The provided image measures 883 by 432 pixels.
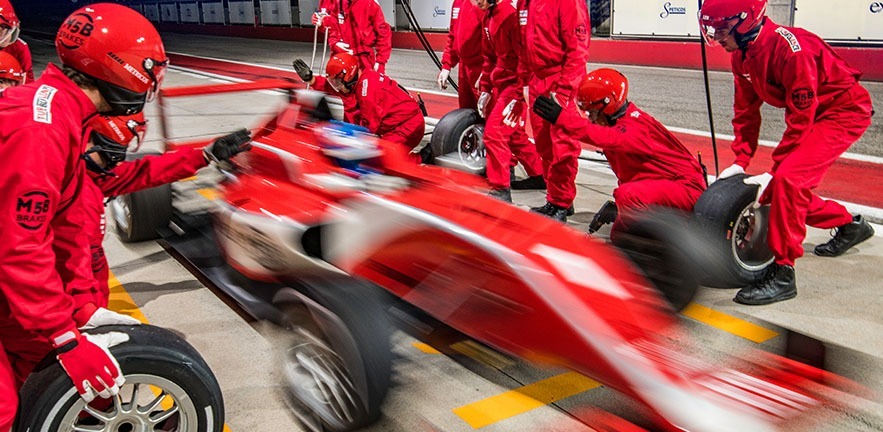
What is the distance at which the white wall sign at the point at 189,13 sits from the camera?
126ft

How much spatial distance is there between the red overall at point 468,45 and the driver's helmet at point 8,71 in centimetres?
392

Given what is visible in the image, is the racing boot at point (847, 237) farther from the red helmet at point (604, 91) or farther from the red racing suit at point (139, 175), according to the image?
the red racing suit at point (139, 175)

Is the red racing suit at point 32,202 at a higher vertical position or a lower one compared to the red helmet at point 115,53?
lower

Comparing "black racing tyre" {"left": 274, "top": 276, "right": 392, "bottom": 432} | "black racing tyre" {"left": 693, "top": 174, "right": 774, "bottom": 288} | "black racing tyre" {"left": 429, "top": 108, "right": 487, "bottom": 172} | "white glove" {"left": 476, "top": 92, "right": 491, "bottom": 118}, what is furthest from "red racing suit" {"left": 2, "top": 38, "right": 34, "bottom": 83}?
"black racing tyre" {"left": 693, "top": 174, "right": 774, "bottom": 288}

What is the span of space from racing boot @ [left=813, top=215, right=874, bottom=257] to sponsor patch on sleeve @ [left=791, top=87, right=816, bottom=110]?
1155 millimetres

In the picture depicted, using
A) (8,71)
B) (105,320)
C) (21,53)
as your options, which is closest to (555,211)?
(105,320)

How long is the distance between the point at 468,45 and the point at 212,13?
105 feet

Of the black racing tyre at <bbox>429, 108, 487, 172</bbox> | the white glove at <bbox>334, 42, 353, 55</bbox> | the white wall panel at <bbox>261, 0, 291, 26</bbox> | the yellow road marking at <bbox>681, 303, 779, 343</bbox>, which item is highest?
the white wall panel at <bbox>261, 0, 291, 26</bbox>

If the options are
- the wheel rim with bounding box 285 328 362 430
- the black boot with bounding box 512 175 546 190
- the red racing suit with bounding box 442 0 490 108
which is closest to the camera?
the wheel rim with bounding box 285 328 362 430

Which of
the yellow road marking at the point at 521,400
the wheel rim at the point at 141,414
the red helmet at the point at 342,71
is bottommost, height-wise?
the yellow road marking at the point at 521,400

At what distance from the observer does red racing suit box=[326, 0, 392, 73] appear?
8945 millimetres

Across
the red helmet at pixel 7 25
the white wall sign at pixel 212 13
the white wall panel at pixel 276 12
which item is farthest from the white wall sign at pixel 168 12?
the red helmet at pixel 7 25

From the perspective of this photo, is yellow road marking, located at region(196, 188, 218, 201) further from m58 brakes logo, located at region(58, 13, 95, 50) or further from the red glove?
the red glove

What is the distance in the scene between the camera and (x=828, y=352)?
2.72 meters
